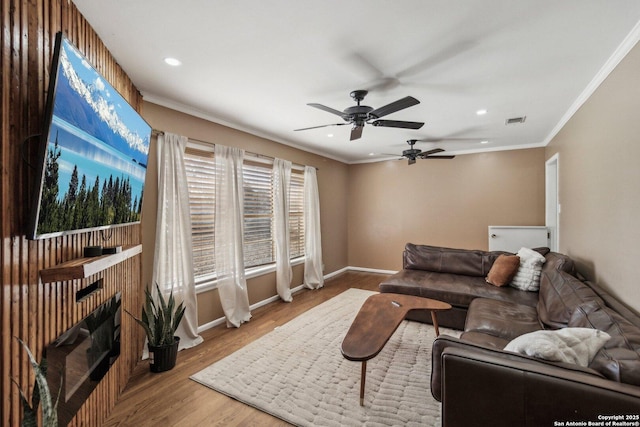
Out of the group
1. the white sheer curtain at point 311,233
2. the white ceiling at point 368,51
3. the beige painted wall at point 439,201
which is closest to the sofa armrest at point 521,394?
the white ceiling at point 368,51

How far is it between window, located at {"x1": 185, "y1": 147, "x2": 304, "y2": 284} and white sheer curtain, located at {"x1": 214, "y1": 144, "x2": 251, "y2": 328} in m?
0.09

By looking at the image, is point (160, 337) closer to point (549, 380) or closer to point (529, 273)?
point (549, 380)

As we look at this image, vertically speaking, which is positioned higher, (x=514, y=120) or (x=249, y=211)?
(x=514, y=120)

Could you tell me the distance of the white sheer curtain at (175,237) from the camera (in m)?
2.82

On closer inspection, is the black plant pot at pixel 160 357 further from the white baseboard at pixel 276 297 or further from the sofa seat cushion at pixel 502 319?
the sofa seat cushion at pixel 502 319

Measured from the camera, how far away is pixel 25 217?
3.83 ft

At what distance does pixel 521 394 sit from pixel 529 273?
2.66 metres

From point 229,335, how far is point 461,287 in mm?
2842

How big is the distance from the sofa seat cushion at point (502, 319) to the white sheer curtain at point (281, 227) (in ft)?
8.59

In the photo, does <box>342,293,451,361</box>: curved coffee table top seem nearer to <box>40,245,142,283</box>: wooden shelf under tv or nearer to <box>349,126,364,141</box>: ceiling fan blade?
<box>40,245,142,283</box>: wooden shelf under tv

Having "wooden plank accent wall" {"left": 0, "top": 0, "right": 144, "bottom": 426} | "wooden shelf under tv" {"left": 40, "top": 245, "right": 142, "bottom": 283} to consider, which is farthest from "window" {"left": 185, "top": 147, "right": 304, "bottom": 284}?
"wooden shelf under tv" {"left": 40, "top": 245, "right": 142, "bottom": 283}

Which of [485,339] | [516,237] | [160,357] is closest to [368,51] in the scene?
[485,339]

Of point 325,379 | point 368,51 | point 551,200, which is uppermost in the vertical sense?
point 368,51

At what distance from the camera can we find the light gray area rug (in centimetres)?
194
